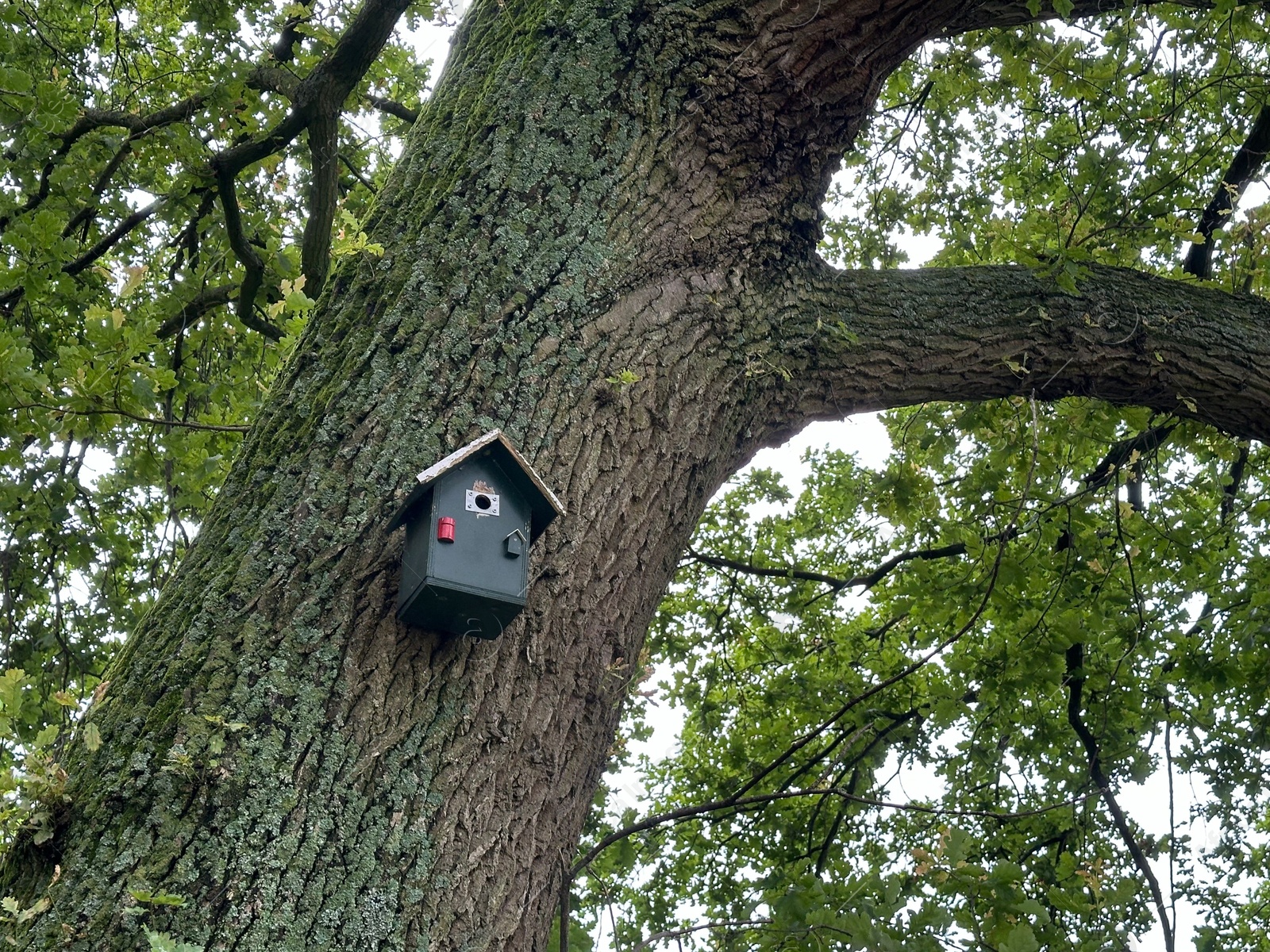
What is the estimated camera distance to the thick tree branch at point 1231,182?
5441 millimetres

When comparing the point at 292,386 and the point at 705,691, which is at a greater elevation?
the point at 705,691

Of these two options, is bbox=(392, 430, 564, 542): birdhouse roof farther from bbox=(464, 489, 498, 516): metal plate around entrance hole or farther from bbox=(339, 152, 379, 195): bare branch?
bbox=(339, 152, 379, 195): bare branch

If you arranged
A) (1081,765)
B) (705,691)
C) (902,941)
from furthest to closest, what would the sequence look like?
1. (705,691)
2. (1081,765)
3. (902,941)

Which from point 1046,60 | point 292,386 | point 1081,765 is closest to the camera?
point 292,386

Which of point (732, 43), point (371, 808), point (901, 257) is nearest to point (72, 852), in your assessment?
point (371, 808)

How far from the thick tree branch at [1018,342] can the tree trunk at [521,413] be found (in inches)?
0.5

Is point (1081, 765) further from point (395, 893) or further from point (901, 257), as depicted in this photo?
point (395, 893)

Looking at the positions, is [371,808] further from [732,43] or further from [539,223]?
[732,43]

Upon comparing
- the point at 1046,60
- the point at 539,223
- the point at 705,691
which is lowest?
the point at 539,223

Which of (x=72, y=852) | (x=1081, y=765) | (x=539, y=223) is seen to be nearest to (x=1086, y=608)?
(x=1081, y=765)

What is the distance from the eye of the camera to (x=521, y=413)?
2320 millimetres

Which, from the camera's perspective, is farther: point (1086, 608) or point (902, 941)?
point (1086, 608)

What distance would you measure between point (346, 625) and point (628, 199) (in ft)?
4.13

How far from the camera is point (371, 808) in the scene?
1.86m
